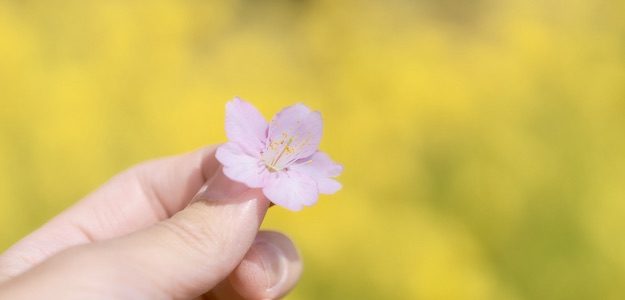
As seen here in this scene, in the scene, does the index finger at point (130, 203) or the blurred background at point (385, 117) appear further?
the blurred background at point (385, 117)

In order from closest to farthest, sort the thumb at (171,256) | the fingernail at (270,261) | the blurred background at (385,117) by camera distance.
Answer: the thumb at (171,256), the fingernail at (270,261), the blurred background at (385,117)

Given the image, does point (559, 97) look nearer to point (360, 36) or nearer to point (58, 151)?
point (360, 36)

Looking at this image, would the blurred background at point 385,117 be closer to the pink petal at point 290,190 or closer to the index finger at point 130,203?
the index finger at point 130,203

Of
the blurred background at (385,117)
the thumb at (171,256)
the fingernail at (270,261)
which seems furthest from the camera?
the blurred background at (385,117)

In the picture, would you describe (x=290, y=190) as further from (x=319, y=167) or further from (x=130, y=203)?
(x=130, y=203)

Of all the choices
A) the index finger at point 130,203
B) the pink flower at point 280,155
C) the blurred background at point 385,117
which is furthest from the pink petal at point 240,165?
the blurred background at point 385,117
